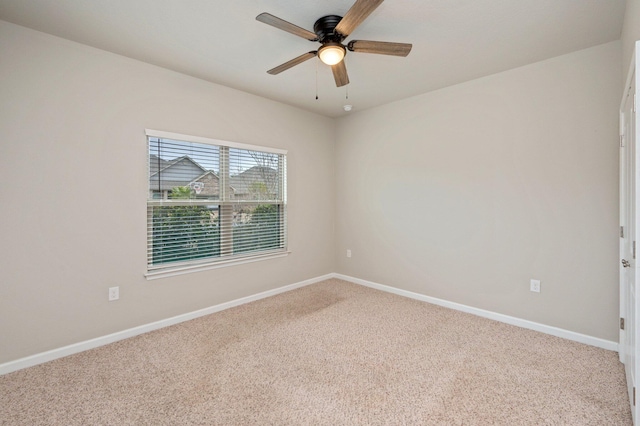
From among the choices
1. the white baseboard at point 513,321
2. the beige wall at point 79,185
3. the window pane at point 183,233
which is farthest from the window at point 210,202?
the white baseboard at point 513,321

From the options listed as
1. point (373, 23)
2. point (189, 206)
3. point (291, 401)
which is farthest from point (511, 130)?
point (189, 206)

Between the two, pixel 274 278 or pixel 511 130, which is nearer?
pixel 511 130

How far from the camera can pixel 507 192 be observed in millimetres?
3090

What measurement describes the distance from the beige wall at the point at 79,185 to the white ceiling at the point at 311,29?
25 cm

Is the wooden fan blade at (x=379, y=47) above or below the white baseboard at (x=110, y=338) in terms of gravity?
above

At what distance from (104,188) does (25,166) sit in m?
0.53

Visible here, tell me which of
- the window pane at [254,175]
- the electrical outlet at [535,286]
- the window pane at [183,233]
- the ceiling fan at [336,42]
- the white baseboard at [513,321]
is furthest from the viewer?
the window pane at [254,175]

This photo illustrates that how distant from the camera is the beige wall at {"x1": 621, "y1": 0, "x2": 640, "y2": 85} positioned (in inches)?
69.3

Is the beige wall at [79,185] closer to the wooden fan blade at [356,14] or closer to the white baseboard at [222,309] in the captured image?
the white baseboard at [222,309]


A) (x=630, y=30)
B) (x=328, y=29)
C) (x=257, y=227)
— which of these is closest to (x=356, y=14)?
(x=328, y=29)

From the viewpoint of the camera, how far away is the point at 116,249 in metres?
2.75

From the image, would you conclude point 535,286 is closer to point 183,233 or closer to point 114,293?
point 183,233

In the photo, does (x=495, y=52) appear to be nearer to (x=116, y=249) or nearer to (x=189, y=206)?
(x=189, y=206)

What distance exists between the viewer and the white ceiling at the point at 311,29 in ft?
6.77
